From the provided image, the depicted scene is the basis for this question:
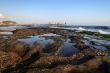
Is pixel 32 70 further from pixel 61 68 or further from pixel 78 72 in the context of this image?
pixel 78 72

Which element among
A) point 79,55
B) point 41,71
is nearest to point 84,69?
A: point 41,71

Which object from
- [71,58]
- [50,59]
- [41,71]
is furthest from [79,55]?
[41,71]

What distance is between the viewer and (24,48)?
61.5 feet

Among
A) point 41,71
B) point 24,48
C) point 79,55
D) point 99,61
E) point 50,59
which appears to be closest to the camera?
point 41,71

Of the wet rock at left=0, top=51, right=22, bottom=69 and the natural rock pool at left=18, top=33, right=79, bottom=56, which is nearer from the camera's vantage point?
the wet rock at left=0, top=51, right=22, bottom=69

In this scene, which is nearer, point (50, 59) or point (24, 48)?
point (50, 59)

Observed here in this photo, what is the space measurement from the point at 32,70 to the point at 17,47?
27.9ft

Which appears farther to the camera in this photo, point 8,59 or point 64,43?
point 64,43

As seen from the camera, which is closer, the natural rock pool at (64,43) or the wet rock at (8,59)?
the wet rock at (8,59)

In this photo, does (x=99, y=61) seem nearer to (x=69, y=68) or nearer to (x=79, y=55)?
(x=69, y=68)

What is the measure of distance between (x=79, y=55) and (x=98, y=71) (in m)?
4.21

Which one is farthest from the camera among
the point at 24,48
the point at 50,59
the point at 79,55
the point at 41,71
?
the point at 24,48

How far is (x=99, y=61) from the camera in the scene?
1212 cm

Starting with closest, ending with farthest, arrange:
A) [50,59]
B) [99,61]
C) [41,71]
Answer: [41,71]
[99,61]
[50,59]
